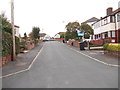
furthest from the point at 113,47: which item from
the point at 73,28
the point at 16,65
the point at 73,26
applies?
the point at 73,28

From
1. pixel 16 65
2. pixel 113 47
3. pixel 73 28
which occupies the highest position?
pixel 73 28

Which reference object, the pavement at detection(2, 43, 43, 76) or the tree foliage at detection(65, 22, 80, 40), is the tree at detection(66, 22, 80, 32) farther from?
the pavement at detection(2, 43, 43, 76)

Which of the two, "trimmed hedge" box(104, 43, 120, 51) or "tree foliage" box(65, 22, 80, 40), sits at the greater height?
"tree foliage" box(65, 22, 80, 40)

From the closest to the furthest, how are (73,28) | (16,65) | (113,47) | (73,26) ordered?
(16,65) < (113,47) < (73,26) < (73,28)

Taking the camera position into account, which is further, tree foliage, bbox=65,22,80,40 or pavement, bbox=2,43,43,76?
tree foliage, bbox=65,22,80,40

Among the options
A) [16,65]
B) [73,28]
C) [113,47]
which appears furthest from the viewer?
[73,28]

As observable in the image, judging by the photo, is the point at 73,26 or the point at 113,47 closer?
the point at 113,47

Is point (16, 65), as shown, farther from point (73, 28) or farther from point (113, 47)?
point (73, 28)

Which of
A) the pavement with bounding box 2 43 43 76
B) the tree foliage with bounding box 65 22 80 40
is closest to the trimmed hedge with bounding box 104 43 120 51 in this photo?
the pavement with bounding box 2 43 43 76

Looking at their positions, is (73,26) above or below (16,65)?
above

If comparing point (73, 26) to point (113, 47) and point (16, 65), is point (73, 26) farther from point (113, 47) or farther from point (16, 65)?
point (16, 65)

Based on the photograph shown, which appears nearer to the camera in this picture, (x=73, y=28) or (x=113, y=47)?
(x=113, y=47)

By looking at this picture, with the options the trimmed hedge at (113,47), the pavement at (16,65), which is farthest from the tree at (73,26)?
the pavement at (16,65)

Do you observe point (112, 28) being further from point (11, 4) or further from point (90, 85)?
point (90, 85)
